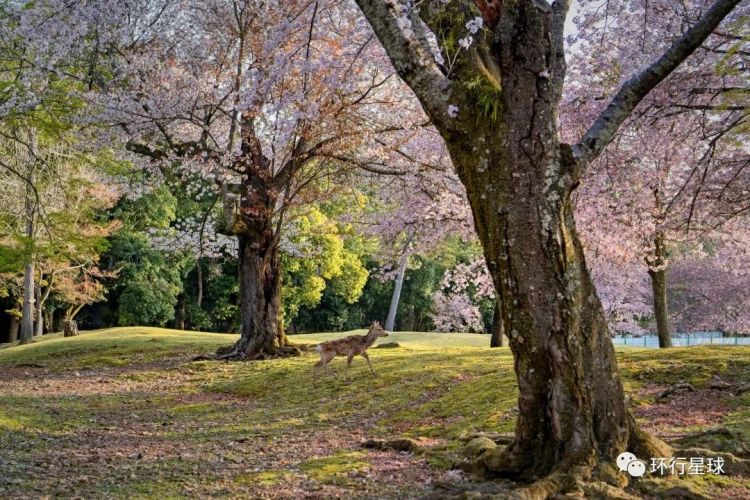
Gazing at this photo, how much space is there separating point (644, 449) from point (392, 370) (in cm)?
758

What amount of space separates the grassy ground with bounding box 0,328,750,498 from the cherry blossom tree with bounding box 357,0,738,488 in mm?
635

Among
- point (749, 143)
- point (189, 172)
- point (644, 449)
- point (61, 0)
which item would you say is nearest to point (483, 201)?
point (644, 449)

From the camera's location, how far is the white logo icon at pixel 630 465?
4.78m

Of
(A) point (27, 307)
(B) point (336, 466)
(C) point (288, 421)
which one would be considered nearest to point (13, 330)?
(A) point (27, 307)

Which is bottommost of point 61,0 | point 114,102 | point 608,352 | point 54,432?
point 54,432

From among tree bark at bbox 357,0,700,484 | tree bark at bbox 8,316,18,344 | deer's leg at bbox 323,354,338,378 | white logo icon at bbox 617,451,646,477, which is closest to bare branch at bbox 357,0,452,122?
tree bark at bbox 357,0,700,484

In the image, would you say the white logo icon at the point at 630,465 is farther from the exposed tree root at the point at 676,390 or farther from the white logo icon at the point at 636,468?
the exposed tree root at the point at 676,390

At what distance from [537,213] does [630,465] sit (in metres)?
1.91

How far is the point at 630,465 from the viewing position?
15.8 ft

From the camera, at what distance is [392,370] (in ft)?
40.5

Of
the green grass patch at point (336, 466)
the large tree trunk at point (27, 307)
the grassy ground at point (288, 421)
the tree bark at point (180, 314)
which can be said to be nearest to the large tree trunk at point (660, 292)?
the grassy ground at point (288, 421)

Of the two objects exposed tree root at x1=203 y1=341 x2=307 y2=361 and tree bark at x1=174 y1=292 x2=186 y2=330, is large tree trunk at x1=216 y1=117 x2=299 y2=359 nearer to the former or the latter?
exposed tree root at x1=203 y1=341 x2=307 y2=361

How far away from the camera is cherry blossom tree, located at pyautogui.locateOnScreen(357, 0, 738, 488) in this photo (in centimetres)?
486

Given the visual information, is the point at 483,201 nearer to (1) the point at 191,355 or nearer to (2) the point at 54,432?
(2) the point at 54,432
